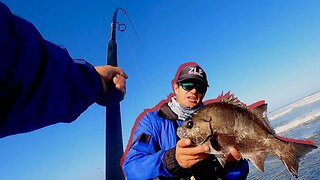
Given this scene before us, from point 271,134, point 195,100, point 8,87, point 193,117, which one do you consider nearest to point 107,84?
point 8,87

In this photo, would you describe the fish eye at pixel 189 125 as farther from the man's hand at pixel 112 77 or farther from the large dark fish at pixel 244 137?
the man's hand at pixel 112 77

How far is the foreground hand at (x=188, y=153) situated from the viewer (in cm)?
299

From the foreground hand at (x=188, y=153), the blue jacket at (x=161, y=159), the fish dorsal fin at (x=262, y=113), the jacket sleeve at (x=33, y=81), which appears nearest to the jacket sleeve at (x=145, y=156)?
the blue jacket at (x=161, y=159)

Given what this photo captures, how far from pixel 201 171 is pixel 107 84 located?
10.6 ft

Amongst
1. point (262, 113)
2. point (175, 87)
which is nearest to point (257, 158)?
point (262, 113)

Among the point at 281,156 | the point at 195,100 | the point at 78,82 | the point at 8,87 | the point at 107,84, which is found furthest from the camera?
the point at 195,100

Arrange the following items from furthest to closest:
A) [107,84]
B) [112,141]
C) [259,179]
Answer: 1. [259,179]
2. [112,141]
3. [107,84]

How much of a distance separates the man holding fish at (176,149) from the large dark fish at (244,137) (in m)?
0.14

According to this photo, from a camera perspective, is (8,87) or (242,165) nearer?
(8,87)

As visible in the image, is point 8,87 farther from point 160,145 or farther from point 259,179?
point 259,179

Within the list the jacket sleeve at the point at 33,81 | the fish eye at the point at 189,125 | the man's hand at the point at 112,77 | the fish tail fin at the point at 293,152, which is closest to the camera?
the jacket sleeve at the point at 33,81

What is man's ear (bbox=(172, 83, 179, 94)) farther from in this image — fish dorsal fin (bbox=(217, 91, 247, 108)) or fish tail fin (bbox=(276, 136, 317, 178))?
fish tail fin (bbox=(276, 136, 317, 178))

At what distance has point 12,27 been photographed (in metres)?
0.78

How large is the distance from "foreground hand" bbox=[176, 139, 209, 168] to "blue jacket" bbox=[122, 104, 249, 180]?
16 cm
